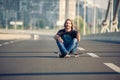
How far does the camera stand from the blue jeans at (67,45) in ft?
52.6

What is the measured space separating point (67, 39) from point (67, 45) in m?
0.23

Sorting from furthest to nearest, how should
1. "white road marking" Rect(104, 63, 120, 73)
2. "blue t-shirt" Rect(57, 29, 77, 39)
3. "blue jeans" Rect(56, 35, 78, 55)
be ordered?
"blue t-shirt" Rect(57, 29, 77, 39), "blue jeans" Rect(56, 35, 78, 55), "white road marking" Rect(104, 63, 120, 73)

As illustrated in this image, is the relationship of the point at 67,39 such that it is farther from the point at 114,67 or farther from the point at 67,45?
the point at 114,67

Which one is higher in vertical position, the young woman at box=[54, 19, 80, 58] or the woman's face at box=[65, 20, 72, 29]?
the woman's face at box=[65, 20, 72, 29]

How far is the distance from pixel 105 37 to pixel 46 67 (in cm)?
4074

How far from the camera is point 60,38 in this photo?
52.7 ft

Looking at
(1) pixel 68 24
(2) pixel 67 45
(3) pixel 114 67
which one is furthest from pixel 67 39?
(3) pixel 114 67

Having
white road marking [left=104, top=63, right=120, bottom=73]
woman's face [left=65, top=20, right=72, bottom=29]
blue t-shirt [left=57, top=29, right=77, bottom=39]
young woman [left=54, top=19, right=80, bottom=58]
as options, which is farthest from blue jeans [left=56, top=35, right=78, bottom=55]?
white road marking [left=104, top=63, right=120, bottom=73]

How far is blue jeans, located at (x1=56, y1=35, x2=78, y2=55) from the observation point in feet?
52.6

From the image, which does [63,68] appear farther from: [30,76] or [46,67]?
[30,76]

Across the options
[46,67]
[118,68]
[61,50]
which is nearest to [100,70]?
[118,68]

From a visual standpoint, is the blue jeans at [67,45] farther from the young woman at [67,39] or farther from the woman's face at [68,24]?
the woman's face at [68,24]

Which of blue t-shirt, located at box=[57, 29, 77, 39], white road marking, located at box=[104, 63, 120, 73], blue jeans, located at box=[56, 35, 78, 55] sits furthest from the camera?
blue t-shirt, located at box=[57, 29, 77, 39]

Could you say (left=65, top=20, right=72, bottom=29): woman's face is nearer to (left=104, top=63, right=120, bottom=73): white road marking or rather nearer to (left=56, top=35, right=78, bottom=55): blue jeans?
(left=56, top=35, right=78, bottom=55): blue jeans
